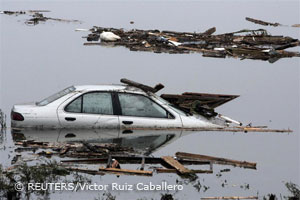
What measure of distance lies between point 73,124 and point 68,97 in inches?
25.3

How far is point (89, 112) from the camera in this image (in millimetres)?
16750

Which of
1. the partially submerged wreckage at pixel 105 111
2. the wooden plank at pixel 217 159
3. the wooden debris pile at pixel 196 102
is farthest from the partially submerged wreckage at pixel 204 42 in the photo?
the wooden plank at pixel 217 159

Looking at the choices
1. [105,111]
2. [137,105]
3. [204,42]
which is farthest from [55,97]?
[204,42]

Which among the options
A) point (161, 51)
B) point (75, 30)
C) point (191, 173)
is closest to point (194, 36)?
point (161, 51)

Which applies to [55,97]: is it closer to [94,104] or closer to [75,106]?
[75,106]

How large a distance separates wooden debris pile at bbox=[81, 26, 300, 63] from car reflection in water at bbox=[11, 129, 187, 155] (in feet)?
46.4

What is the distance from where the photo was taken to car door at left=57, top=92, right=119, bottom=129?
54.7 feet

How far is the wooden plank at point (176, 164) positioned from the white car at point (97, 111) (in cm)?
239

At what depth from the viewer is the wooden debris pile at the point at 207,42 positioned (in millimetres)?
30547

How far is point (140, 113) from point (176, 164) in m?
3.06

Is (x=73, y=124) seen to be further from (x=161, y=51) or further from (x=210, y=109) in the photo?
(x=161, y=51)

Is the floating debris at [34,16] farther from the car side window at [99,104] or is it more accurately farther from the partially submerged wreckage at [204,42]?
the car side window at [99,104]

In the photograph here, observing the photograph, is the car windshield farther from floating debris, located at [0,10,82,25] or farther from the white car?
floating debris, located at [0,10,82,25]
